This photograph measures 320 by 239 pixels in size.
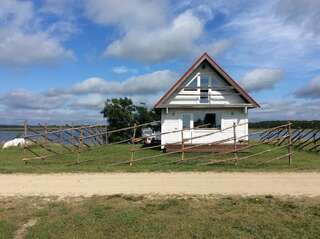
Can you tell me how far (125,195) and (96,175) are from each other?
14.1 feet

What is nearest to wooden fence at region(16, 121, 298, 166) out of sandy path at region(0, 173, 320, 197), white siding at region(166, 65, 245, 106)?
white siding at region(166, 65, 245, 106)

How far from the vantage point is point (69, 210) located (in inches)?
402

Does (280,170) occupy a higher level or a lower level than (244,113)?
lower

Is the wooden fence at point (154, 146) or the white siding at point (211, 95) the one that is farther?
the white siding at point (211, 95)

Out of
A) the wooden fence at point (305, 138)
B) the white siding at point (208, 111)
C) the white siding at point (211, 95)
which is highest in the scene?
the white siding at point (211, 95)

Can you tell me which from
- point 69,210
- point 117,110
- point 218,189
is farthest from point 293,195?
point 117,110

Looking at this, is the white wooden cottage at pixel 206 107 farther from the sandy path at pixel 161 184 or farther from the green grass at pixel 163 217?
the green grass at pixel 163 217

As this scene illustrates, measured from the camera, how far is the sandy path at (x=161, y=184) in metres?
12.4

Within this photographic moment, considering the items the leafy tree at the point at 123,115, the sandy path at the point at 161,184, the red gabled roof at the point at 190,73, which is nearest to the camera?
the sandy path at the point at 161,184

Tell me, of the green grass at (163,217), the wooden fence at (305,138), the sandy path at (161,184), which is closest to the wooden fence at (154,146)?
the wooden fence at (305,138)

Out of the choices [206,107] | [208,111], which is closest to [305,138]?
[208,111]

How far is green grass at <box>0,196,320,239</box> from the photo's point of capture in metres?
8.38

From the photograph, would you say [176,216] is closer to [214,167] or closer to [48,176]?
[48,176]

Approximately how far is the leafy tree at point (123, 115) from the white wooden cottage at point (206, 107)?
44.8 ft
